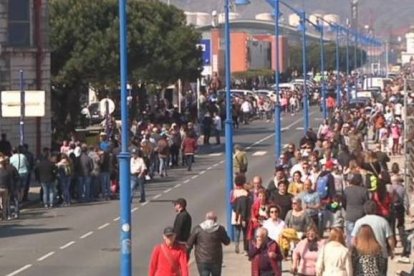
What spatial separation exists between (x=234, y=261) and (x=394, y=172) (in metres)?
3.18

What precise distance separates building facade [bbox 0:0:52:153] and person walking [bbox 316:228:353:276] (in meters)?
31.3

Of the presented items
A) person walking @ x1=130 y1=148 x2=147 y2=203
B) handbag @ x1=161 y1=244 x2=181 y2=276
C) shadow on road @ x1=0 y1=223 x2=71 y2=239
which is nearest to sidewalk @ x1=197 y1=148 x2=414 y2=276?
handbag @ x1=161 y1=244 x2=181 y2=276

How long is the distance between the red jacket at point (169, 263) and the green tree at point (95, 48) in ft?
133

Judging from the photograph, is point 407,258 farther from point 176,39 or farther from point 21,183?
point 176,39

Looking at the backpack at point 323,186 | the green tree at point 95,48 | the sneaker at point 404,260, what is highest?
the green tree at point 95,48

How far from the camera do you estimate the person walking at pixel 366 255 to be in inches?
701

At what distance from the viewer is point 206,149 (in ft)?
187

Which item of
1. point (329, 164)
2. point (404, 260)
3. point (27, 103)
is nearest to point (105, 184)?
point (27, 103)

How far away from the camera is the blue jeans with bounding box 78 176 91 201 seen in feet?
120

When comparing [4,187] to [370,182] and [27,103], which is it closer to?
[27,103]

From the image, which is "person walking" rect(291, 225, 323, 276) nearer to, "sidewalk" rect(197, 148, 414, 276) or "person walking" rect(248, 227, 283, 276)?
"person walking" rect(248, 227, 283, 276)

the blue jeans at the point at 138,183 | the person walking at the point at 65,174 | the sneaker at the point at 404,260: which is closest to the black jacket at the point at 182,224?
the sneaker at the point at 404,260

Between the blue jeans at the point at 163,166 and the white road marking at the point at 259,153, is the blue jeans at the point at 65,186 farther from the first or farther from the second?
the white road marking at the point at 259,153

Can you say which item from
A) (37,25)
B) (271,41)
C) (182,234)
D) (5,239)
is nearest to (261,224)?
(182,234)
